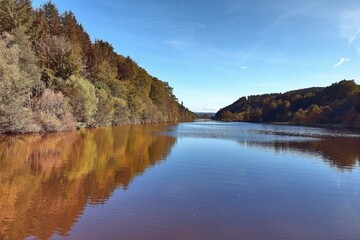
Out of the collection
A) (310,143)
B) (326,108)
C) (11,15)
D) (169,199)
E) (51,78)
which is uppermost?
(11,15)

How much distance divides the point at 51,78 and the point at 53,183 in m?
37.5

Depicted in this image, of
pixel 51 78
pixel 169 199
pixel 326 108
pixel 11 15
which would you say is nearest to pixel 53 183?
pixel 169 199

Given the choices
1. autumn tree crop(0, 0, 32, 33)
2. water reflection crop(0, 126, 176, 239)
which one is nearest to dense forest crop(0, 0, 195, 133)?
autumn tree crop(0, 0, 32, 33)

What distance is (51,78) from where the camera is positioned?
47812mm

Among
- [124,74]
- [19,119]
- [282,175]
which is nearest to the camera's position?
[282,175]

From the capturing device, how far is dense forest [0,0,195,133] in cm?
3278

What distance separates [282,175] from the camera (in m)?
18.0

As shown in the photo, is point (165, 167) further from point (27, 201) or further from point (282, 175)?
point (27, 201)

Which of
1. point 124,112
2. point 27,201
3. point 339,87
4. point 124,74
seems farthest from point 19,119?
point 339,87

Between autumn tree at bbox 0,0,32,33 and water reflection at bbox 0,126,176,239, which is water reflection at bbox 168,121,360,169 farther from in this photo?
autumn tree at bbox 0,0,32,33

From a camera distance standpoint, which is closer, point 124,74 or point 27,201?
point 27,201

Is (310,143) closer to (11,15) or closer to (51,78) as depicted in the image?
(51,78)

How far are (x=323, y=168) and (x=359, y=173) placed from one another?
2.03m

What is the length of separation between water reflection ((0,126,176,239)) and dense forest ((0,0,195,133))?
36.1ft
